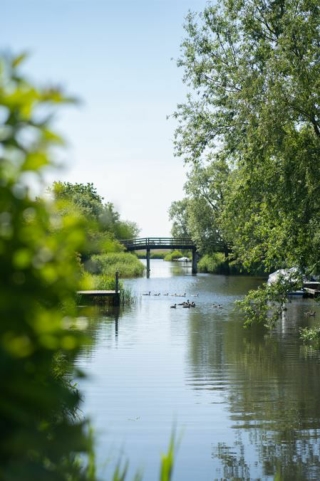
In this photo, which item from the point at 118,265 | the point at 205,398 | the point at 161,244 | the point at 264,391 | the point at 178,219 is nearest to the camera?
the point at 205,398

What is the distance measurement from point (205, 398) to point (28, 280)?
14.7 m

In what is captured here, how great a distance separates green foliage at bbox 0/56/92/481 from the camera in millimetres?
1533

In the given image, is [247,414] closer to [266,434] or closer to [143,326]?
[266,434]

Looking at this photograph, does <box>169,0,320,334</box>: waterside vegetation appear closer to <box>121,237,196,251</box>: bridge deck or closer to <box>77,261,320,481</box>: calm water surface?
<box>77,261,320,481</box>: calm water surface

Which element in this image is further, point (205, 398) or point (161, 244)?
point (161, 244)

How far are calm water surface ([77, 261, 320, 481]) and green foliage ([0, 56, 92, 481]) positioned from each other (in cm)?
20

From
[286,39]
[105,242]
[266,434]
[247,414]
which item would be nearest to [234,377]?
[247,414]

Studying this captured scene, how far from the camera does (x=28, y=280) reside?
158 cm

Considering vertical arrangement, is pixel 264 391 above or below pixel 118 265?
below

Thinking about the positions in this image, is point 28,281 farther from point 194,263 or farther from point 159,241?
point 159,241

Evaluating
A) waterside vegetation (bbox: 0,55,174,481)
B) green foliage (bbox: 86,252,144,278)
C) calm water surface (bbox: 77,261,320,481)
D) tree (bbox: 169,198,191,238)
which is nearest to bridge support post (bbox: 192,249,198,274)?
green foliage (bbox: 86,252,144,278)

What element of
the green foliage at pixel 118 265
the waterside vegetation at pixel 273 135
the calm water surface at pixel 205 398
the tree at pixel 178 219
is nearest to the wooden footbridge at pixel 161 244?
the green foliage at pixel 118 265

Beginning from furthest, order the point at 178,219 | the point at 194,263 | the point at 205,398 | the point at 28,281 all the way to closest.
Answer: the point at 178,219 < the point at 194,263 < the point at 205,398 < the point at 28,281

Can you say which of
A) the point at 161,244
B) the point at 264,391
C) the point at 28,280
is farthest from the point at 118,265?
the point at 28,280
